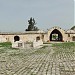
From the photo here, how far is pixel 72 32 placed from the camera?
53.9m

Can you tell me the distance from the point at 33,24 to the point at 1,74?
80.2 metres

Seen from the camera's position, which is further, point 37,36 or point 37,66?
point 37,36

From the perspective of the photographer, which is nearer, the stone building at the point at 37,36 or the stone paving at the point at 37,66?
the stone paving at the point at 37,66

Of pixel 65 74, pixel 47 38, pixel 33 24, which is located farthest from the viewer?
pixel 33 24

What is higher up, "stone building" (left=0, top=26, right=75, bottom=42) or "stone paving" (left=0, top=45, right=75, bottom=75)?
"stone building" (left=0, top=26, right=75, bottom=42)

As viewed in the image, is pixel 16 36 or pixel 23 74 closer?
pixel 23 74

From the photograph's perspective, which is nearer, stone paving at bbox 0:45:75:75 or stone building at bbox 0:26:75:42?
stone paving at bbox 0:45:75:75

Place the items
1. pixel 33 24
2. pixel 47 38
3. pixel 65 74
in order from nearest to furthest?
pixel 65 74, pixel 47 38, pixel 33 24

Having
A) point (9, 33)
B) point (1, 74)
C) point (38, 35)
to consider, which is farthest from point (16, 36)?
point (1, 74)

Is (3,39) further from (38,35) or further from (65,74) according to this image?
(65,74)

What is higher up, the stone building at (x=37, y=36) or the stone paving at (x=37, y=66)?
the stone building at (x=37, y=36)

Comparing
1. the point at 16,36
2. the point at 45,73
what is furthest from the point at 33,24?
the point at 45,73

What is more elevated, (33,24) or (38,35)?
(33,24)

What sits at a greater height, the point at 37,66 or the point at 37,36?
the point at 37,36
